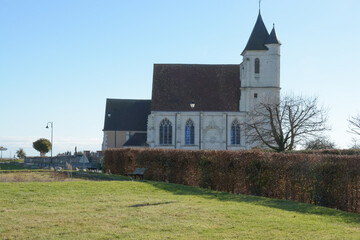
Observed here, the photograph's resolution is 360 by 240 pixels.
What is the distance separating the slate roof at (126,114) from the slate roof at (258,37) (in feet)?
49.3

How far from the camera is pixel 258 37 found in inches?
1919

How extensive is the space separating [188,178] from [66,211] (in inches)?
398

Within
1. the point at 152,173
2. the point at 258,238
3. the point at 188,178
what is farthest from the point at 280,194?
the point at 152,173

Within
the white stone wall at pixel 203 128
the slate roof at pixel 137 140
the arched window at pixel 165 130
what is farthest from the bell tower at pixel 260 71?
the slate roof at pixel 137 140

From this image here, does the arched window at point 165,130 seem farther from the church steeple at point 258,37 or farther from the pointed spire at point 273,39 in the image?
the pointed spire at point 273,39

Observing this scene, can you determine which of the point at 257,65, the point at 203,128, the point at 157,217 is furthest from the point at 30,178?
the point at 257,65

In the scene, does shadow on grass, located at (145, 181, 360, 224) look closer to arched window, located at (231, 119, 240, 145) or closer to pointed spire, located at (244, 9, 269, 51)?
arched window, located at (231, 119, 240, 145)

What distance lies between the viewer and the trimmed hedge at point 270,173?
Result: 13.6 m

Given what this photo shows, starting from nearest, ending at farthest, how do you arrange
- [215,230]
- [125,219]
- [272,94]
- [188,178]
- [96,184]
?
[215,230] → [125,219] → [96,184] → [188,178] → [272,94]

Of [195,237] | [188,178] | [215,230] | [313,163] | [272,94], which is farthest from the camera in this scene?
[272,94]

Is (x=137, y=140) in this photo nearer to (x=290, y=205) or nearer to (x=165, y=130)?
A: (x=165, y=130)

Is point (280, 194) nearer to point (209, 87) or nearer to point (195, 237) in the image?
point (195, 237)

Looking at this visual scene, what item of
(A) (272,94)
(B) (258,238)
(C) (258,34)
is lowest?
(B) (258,238)

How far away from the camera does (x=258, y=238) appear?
343 inches
